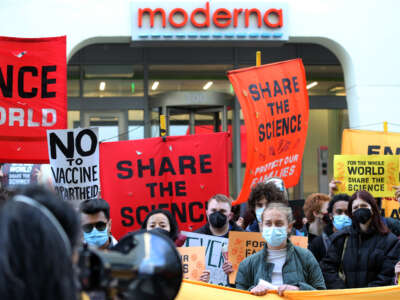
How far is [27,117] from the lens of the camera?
641cm

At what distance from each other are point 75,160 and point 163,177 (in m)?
1.02

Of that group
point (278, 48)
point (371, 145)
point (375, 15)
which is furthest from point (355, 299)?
point (278, 48)

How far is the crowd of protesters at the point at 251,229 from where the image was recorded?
1.14m

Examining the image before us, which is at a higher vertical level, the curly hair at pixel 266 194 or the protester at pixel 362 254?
the curly hair at pixel 266 194

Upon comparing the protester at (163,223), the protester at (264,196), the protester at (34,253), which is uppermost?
the protester at (34,253)

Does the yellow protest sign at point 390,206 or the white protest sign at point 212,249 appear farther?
the yellow protest sign at point 390,206

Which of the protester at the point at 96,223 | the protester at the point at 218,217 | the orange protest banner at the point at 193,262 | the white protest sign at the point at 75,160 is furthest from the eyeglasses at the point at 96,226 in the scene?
the white protest sign at the point at 75,160

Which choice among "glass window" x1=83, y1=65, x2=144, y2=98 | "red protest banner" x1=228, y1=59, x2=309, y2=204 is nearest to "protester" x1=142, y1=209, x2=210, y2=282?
"red protest banner" x1=228, y1=59, x2=309, y2=204

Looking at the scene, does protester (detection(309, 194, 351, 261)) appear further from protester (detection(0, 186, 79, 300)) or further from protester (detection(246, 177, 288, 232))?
protester (detection(0, 186, 79, 300))

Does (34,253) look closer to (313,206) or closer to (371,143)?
(313,206)

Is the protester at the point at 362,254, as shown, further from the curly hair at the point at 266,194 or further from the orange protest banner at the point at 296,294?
the orange protest banner at the point at 296,294

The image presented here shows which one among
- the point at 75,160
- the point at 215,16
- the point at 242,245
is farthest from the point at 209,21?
the point at 242,245

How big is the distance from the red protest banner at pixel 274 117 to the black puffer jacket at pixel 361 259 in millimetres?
1885

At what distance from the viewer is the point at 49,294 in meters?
1.15
